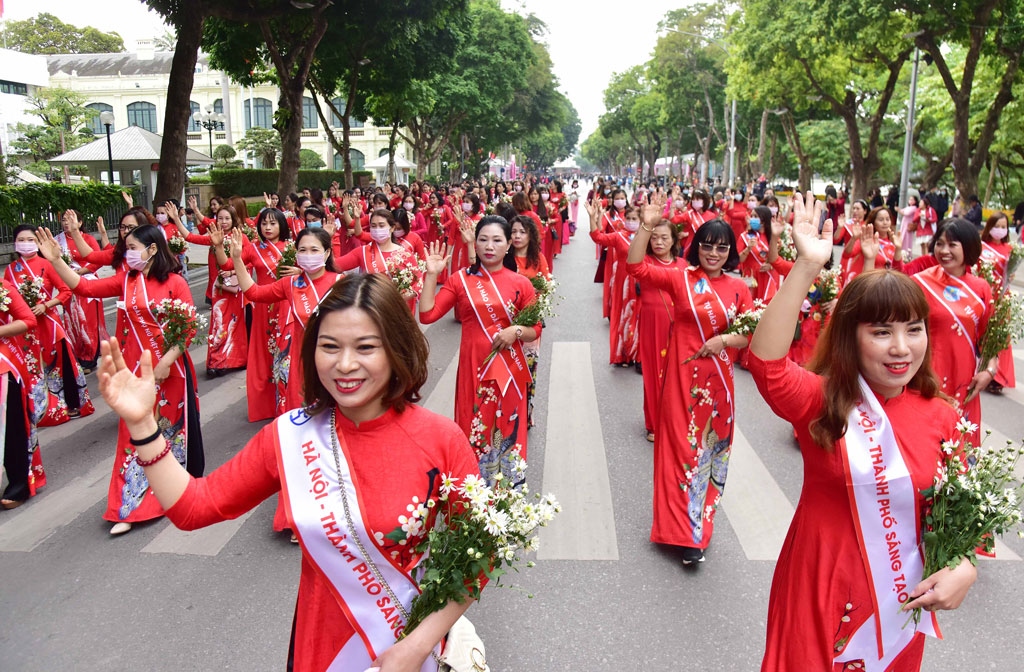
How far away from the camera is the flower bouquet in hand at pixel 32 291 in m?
6.39

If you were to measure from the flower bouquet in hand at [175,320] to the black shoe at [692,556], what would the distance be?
10.4ft

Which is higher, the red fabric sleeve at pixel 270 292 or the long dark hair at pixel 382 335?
the long dark hair at pixel 382 335

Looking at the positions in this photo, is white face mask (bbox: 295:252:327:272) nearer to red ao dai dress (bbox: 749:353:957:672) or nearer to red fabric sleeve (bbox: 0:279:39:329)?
red fabric sleeve (bbox: 0:279:39:329)

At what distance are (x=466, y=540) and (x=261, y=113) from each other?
65871 mm

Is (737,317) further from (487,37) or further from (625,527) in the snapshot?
(487,37)

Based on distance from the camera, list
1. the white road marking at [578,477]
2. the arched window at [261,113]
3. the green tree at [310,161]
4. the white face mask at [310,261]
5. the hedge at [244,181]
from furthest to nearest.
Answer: the arched window at [261,113] → the green tree at [310,161] → the hedge at [244,181] → the white face mask at [310,261] → the white road marking at [578,477]

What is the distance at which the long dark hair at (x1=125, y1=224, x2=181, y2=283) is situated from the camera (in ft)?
17.1

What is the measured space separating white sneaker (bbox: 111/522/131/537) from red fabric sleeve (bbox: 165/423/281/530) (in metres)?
3.38

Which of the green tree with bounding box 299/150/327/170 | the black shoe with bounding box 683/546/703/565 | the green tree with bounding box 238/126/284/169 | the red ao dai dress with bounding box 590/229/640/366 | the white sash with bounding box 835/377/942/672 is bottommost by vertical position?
the black shoe with bounding box 683/546/703/565

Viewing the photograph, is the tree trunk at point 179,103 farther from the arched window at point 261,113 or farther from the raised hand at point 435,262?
the arched window at point 261,113

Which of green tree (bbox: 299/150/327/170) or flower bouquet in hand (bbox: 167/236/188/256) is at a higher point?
green tree (bbox: 299/150/327/170)

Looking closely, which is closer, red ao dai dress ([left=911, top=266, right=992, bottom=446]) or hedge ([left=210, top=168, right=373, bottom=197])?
red ao dai dress ([left=911, top=266, right=992, bottom=446])

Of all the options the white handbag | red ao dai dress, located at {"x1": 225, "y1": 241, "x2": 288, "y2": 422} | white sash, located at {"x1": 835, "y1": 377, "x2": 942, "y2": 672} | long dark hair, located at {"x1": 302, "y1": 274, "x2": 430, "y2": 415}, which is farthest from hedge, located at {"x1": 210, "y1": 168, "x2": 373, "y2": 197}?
white sash, located at {"x1": 835, "y1": 377, "x2": 942, "y2": 672}

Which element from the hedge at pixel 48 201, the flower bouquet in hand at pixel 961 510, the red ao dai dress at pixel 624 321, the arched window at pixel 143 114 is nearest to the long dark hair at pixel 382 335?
the flower bouquet in hand at pixel 961 510
